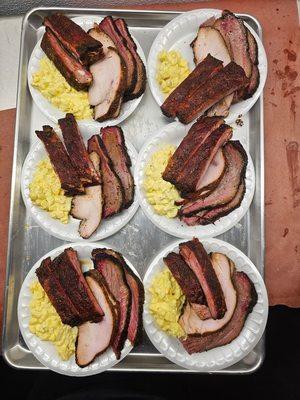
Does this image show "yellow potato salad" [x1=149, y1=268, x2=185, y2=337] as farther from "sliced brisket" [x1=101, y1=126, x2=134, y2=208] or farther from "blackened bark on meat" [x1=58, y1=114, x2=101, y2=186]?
"blackened bark on meat" [x1=58, y1=114, x2=101, y2=186]

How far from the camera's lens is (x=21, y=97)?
3.22 m

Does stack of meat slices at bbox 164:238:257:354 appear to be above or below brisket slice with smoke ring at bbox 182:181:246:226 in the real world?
below

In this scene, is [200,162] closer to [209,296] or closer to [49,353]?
[209,296]

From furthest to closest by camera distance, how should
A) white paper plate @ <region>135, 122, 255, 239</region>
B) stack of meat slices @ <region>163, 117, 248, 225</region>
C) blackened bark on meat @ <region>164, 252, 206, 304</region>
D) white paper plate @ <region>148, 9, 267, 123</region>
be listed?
white paper plate @ <region>148, 9, 267, 123</region> < white paper plate @ <region>135, 122, 255, 239</region> < stack of meat slices @ <region>163, 117, 248, 225</region> < blackened bark on meat @ <region>164, 252, 206, 304</region>

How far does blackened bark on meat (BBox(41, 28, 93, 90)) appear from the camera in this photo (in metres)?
3.04

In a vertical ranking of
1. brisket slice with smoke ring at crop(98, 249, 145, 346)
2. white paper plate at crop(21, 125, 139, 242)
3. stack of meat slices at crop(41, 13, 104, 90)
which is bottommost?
brisket slice with smoke ring at crop(98, 249, 145, 346)

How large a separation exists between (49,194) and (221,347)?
1383 millimetres

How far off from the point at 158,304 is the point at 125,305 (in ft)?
0.64

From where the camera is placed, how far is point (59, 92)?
10.1 feet

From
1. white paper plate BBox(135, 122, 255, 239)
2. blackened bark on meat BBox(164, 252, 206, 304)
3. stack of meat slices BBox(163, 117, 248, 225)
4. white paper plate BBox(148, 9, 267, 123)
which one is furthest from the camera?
white paper plate BBox(148, 9, 267, 123)

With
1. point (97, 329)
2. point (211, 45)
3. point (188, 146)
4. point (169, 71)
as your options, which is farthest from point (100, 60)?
point (97, 329)

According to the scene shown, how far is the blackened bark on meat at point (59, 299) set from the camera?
2781 millimetres

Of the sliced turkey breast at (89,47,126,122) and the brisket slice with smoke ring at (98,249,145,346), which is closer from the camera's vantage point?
the brisket slice with smoke ring at (98,249,145,346)

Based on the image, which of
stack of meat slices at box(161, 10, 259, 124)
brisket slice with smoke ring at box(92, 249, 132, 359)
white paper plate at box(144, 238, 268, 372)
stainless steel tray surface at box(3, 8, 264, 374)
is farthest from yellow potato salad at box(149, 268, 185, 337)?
stack of meat slices at box(161, 10, 259, 124)
